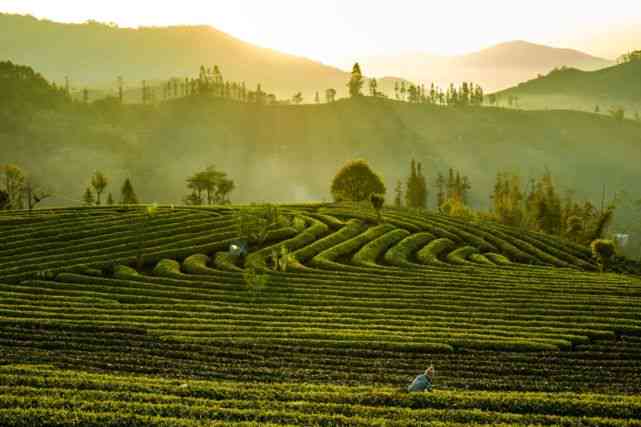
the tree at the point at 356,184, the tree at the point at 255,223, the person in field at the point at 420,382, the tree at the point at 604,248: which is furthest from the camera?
the tree at the point at 356,184

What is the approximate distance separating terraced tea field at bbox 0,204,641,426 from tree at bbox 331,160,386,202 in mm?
47921

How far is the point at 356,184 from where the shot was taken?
138 m

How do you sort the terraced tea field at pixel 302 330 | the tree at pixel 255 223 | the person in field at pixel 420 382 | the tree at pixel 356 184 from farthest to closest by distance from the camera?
the tree at pixel 356 184, the tree at pixel 255 223, the person in field at pixel 420 382, the terraced tea field at pixel 302 330

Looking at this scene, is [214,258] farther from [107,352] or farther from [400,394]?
[400,394]

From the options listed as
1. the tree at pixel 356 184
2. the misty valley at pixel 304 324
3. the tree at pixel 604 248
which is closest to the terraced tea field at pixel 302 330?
the misty valley at pixel 304 324

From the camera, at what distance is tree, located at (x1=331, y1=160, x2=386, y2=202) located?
13800 centimetres

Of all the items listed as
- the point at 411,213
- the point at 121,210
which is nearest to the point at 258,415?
the point at 121,210

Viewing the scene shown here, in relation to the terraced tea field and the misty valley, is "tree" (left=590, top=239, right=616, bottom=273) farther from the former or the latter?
the terraced tea field

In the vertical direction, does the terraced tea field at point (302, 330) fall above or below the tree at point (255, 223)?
below

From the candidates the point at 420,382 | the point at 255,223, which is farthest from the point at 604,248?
the point at 420,382

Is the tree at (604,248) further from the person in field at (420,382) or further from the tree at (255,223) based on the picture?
the person in field at (420,382)

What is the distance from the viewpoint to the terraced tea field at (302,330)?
23859mm

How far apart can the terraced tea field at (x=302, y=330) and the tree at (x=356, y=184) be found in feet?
157

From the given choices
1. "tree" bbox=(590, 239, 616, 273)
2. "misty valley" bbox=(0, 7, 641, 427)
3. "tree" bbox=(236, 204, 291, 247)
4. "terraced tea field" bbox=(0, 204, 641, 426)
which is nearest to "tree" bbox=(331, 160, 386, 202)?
"misty valley" bbox=(0, 7, 641, 427)
